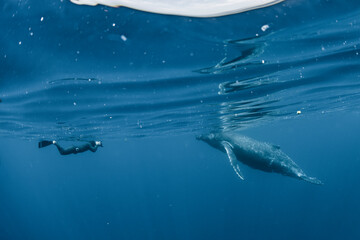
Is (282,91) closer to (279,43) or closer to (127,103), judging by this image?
(279,43)

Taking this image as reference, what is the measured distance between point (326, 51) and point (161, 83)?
681cm

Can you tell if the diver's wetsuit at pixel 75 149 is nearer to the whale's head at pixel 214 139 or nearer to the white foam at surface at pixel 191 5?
the whale's head at pixel 214 139

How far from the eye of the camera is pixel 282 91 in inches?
648

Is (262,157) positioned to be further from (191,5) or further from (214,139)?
(191,5)

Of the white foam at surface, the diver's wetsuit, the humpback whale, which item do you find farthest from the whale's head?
the white foam at surface

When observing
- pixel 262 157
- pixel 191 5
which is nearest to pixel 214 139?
pixel 262 157

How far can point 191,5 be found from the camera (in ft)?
20.8

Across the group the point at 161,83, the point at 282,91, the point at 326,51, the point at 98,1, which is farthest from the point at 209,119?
the point at 98,1

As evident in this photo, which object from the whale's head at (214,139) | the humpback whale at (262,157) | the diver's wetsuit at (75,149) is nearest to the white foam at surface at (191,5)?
the humpback whale at (262,157)

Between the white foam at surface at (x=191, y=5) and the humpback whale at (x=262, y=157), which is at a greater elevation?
the white foam at surface at (x=191, y=5)

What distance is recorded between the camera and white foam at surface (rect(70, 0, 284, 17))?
242 inches

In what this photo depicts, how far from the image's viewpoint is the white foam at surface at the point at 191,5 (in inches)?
Result: 242

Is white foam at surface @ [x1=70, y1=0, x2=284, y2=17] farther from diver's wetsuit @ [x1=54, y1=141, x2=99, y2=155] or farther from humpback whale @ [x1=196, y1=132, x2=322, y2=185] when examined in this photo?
diver's wetsuit @ [x1=54, y1=141, x2=99, y2=155]

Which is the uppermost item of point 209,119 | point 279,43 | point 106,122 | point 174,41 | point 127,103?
point 174,41
